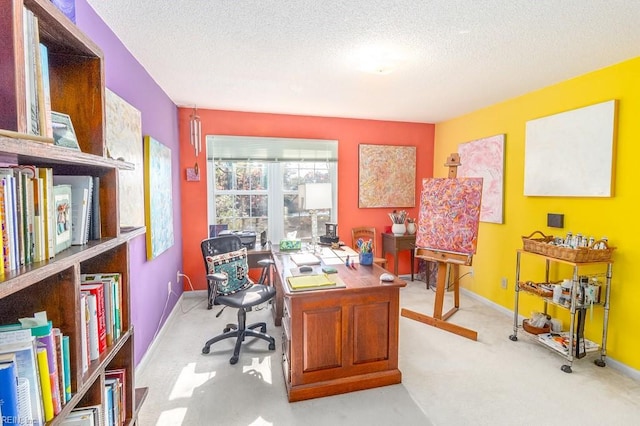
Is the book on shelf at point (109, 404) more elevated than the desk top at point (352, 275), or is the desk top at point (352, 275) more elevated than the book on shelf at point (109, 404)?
the desk top at point (352, 275)

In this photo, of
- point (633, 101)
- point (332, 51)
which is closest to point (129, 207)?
point (332, 51)

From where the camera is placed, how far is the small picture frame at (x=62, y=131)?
0.96m

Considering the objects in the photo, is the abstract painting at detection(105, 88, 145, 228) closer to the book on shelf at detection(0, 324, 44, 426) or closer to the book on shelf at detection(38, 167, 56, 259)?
the book on shelf at detection(38, 167, 56, 259)

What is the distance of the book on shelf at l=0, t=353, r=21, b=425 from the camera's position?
2.21ft

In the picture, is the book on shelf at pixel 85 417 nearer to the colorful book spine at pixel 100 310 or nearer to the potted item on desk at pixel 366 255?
the colorful book spine at pixel 100 310

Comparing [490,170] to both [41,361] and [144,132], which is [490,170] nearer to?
[144,132]

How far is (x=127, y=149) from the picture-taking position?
2174 millimetres

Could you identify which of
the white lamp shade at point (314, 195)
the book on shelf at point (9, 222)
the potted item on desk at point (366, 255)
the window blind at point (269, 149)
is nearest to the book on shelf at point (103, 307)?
the book on shelf at point (9, 222)

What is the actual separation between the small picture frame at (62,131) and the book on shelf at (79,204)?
126 mm

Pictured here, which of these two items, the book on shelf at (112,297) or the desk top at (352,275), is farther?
the desk top at (352,275)

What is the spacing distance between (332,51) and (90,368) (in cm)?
231

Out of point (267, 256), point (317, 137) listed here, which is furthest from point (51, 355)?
point (317, 137)

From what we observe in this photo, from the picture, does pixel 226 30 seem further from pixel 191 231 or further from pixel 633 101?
pixel 633 101

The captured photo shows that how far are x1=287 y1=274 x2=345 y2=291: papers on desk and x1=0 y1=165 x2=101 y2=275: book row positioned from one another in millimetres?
1250
